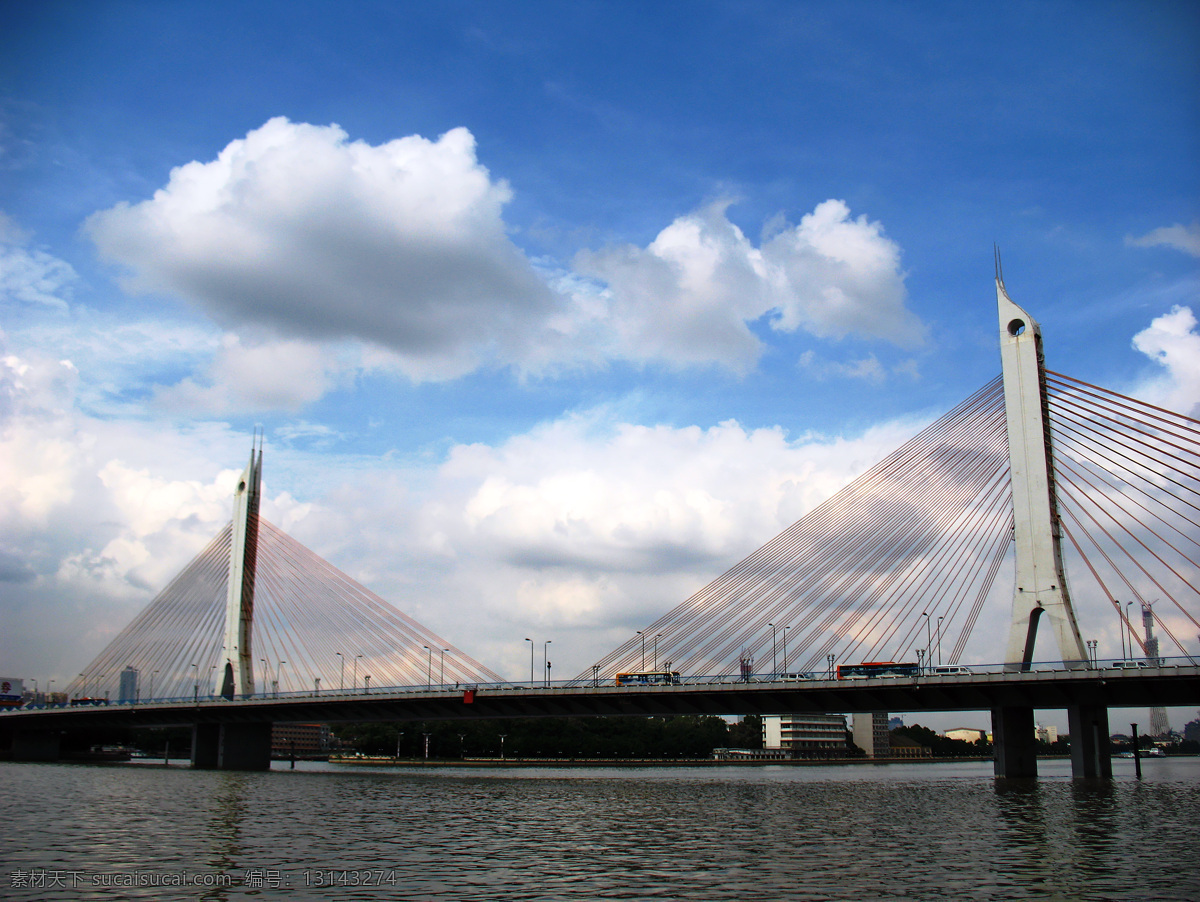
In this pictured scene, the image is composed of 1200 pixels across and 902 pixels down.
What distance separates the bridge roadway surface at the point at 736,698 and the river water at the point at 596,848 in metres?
9.53

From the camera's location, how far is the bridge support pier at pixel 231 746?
10019cm

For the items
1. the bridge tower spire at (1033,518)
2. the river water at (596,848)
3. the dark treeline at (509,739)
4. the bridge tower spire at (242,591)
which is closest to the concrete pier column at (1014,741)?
the bridge tower spire at (1033,518)

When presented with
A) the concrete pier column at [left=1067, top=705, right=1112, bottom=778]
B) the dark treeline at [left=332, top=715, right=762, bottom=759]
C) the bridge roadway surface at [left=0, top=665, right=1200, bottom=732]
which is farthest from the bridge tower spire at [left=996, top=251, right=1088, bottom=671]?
the dark treeline at [left=332, top=715, right=762, bottom=759]

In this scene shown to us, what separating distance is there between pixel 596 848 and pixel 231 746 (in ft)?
268

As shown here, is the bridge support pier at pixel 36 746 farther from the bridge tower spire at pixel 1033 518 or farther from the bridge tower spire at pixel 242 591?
the bridge tower spire at pixel 1033 518

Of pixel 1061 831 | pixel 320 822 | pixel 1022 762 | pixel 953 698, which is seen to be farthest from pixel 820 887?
pixel 1022 762

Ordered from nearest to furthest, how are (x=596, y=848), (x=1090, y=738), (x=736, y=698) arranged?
(x=596, y=848)
(x=1090, y=738)
(x=736, y=698)

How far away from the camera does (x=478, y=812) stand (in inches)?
1757

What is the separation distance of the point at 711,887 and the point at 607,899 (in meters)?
2.98

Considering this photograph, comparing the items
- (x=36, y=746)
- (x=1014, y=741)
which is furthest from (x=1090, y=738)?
(x=36, y=746)

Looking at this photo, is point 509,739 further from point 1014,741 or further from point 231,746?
point 1014,741

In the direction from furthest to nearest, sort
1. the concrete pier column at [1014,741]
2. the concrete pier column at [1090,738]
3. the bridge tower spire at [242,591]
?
the bridge tower spire at [242,591], the concrete pier column at [1014,741], the concrete pier column at [1090,738]

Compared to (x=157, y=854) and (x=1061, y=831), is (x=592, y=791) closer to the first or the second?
(x=1061, y=831)

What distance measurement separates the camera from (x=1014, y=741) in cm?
6975
